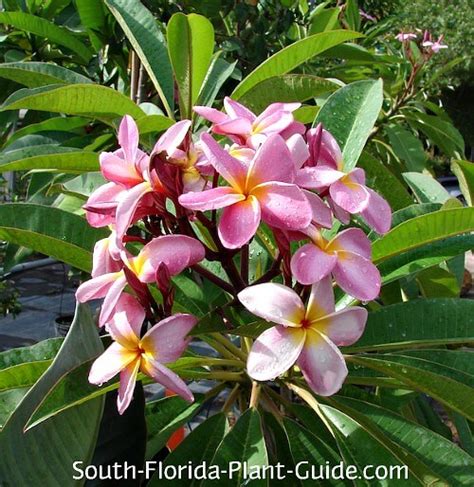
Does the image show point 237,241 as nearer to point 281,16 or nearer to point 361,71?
point 281,16

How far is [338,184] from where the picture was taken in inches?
23.4

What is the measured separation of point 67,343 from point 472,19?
45.3 feet

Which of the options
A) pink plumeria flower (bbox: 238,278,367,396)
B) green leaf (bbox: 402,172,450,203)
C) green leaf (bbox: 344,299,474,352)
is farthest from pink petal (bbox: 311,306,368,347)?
green leaf (bbox: 402,172,450,203)

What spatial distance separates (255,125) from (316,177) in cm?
9

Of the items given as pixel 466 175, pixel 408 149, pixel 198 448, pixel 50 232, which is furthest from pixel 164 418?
pixel 408 149

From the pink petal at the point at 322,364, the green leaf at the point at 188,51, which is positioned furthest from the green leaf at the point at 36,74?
the pink petal at the point at 322,364

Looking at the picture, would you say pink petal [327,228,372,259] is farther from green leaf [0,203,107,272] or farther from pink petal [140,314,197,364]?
green leaf [0,203,107,272]

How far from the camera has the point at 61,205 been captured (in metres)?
1.08

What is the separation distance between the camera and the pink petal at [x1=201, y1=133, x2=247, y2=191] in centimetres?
54

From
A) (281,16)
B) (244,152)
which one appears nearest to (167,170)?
(244,152)

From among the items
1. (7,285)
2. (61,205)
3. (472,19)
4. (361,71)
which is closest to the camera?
(61,205)

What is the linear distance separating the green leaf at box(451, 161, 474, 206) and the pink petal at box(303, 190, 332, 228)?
0.35 metres

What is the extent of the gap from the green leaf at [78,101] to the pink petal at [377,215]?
380 millimetres

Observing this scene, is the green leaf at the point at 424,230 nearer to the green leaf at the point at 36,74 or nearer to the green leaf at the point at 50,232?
the green leaf at the point at 50,232
